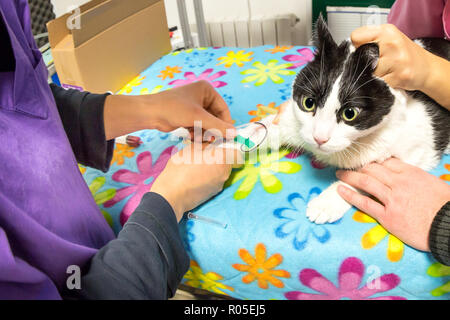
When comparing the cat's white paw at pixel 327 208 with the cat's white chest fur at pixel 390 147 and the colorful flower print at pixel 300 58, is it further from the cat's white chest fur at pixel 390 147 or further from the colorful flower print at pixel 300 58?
the colorful flower print at pixel 300 58

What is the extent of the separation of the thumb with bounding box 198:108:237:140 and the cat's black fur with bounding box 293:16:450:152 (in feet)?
0.46

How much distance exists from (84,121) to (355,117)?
0.48m

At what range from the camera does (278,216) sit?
0.59 meters

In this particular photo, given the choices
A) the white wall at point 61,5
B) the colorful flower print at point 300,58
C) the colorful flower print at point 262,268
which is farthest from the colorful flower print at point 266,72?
the white wall at point 61,5

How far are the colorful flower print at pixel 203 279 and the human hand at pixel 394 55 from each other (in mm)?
439

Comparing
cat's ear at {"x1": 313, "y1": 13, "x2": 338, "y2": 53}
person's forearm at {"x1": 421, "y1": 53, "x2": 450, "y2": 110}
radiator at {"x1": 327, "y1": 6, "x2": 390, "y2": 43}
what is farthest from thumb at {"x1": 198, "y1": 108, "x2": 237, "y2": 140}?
radiator at {"x1": 327, "y1": 6, "x2": 390, "y2": 43}

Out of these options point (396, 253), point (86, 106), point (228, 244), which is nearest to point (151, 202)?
point (228, 244)

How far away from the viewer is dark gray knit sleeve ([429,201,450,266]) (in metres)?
0.45

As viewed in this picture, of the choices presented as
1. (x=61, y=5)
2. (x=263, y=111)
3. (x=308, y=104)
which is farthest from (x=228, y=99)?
(x=61, y=5)

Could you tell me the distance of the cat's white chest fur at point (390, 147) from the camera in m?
0.56

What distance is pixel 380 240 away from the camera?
0.53 meters

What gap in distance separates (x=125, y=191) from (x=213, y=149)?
0.69ft

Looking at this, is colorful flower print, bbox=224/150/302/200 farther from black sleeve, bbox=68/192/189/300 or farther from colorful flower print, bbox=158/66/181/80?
colorful flower print, bbox=158/66/181/80
